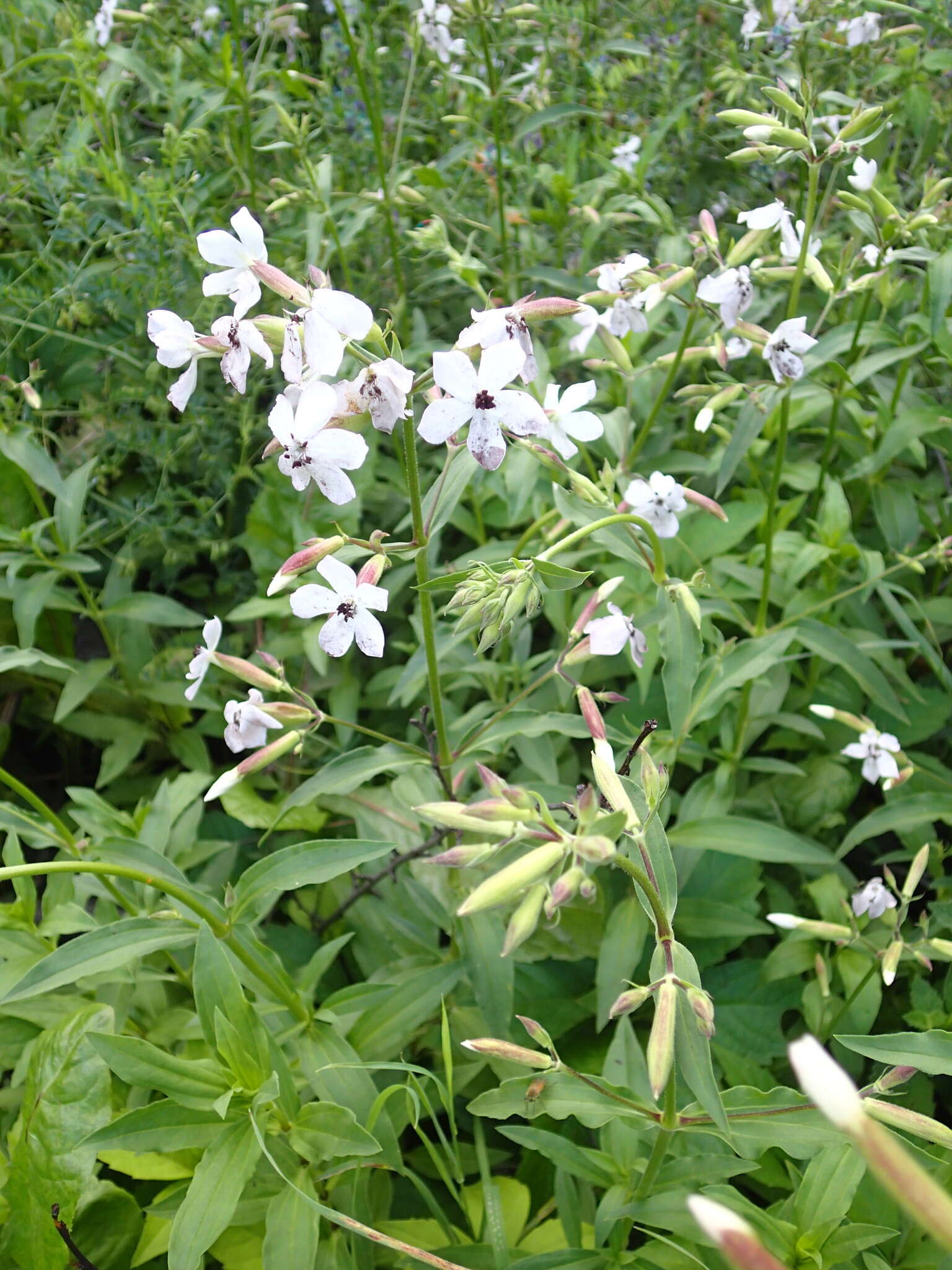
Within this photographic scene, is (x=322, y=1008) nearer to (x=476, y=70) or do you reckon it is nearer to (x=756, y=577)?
(x=756, y=577)

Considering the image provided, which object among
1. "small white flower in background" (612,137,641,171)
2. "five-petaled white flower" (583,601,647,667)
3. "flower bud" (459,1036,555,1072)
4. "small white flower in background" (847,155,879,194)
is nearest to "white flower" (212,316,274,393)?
"five-petaled white flower" (583,601,647,667)

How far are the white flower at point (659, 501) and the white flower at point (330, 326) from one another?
68cm

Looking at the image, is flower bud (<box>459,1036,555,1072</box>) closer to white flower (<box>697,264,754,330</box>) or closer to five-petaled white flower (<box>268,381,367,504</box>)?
five-petaled white flower (<box>268,381,367,504</box>)

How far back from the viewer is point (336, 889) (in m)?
2.11

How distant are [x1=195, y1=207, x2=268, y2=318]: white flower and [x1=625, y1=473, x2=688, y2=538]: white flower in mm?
730

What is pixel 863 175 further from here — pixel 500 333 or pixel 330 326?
pixel 330 326

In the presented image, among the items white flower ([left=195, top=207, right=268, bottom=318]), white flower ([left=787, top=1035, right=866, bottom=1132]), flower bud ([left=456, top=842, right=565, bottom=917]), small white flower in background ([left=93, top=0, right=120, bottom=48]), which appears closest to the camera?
white flower ([left=787, top=1035, right=866, bottom=1132])

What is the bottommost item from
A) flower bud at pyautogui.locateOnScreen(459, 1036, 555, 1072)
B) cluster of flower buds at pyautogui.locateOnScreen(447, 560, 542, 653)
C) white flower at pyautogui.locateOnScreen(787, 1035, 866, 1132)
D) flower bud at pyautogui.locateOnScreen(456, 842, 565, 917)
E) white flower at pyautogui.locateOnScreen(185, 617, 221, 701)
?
flower bud at pyautogui.locateOnScreen(459, 1036, 555, 1072)

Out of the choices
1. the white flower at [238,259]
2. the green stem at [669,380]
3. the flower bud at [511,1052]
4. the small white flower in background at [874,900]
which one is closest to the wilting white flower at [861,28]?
the green stem at [669,380]

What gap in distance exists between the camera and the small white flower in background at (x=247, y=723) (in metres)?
1.51

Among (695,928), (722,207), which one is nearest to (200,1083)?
(695,928)

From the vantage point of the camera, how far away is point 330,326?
114 cm

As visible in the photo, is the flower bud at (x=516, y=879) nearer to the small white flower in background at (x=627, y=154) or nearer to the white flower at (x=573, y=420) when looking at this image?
the white flower at (x=573, y=420)

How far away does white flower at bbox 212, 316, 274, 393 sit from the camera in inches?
48.0
